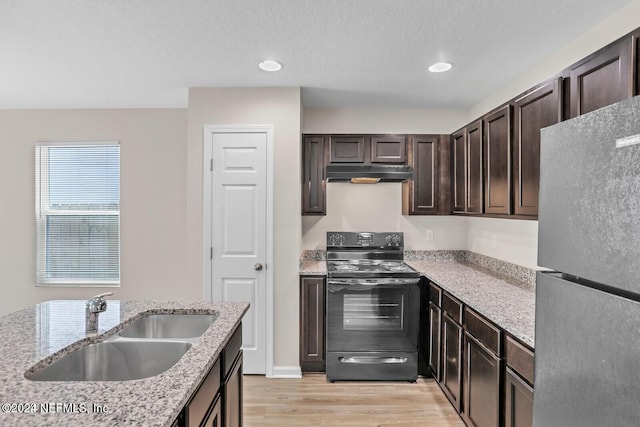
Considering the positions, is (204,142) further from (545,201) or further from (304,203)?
(545,201)

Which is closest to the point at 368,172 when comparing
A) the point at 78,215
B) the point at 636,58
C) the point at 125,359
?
the point at 636,58

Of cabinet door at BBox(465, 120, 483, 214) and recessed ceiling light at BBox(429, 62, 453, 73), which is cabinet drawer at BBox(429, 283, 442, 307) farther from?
recessed ceiling light at BBox(429, 62, 453, 73)

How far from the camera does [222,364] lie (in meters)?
1.48

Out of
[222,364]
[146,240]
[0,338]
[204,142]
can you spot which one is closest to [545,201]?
[222,364]

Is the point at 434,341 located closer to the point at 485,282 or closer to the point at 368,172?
the point at 485,282

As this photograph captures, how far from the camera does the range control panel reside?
3.71 m

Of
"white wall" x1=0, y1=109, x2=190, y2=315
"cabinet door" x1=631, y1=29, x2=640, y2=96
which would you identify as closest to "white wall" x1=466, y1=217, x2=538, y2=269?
"cabinet door" x1=631, y1=29, x2=640, y2=96

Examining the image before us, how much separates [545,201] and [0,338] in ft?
6.90

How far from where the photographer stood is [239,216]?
3133 millimetres

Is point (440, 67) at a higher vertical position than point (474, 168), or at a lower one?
higher

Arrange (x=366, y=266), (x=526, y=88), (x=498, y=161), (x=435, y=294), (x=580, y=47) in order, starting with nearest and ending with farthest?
(x=580, y=47)
(x=498, y=161)
(x=526, y=88)
(x=435, y=294)
(x=366, y=266)

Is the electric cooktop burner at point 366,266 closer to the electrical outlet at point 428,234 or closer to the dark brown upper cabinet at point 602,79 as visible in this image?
the electrical outlet at point 428,234

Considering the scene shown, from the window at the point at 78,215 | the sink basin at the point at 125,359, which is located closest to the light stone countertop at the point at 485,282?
the sink basin at the point at 125,359

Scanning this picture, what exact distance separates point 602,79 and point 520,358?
1.30 meters
